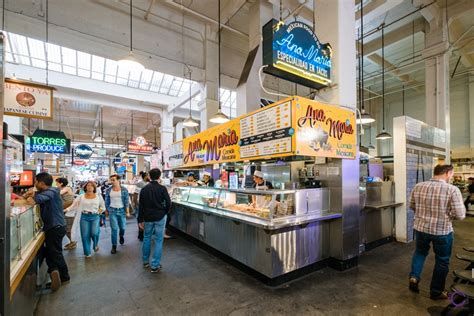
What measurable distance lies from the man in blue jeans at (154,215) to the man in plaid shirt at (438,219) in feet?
12.6

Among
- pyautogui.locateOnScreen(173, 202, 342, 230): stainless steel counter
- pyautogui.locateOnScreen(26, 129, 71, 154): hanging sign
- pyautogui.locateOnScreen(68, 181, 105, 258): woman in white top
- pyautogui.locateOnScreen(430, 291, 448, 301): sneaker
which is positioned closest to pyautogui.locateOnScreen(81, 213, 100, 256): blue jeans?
pyautogui.locateOnScreen(68, 181, 105, 258): woman in white top

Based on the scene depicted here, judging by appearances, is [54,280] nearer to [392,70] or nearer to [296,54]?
[296,54]

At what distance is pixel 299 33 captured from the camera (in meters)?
3.59

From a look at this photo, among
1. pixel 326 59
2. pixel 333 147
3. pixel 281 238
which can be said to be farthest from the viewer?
pixel 326 59

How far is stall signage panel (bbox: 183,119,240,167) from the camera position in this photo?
4.67m

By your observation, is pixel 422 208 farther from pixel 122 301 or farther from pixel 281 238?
pixel 122 301

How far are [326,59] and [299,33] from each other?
80 cm

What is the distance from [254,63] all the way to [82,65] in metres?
7.37

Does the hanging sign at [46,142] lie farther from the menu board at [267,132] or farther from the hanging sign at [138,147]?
the menu board at [267,132]

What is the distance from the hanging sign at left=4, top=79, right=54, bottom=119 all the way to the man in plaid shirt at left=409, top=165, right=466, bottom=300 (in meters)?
6.24

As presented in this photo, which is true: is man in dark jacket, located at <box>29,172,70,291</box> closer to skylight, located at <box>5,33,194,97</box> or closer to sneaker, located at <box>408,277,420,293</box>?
sneaker, located at <box>408,277,420,293</box>

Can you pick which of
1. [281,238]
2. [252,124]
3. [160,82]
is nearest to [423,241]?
[281,238]

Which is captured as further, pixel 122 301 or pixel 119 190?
pixel 119 190

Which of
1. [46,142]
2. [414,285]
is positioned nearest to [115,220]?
[46,142]
